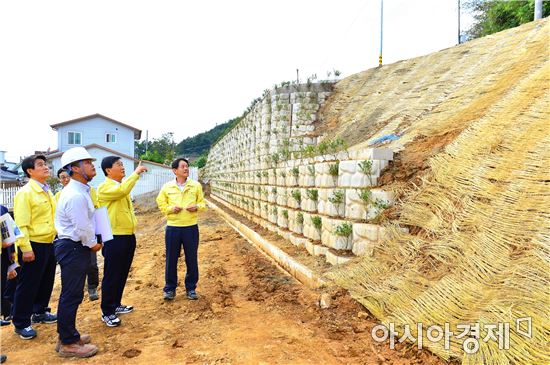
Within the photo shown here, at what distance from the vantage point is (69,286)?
11.7ft

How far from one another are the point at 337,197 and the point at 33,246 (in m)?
3.77

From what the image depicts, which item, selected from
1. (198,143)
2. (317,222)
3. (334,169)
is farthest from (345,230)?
(198,143)

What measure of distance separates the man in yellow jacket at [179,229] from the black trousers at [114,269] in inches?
26.7

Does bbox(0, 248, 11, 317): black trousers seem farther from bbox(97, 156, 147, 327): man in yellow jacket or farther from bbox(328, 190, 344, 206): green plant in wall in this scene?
bbox(328, 190, 344, 206): green plant in wall

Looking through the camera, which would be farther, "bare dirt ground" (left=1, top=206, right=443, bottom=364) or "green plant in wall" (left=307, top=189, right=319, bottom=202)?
"green plant in wall" (left=307, top=189, right=319, bottom=202)

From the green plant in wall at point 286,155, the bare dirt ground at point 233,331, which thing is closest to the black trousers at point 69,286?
the bare dirt ground at point 233,331

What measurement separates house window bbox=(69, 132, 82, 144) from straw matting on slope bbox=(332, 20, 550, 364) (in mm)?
30955

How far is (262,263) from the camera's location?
23.3ft

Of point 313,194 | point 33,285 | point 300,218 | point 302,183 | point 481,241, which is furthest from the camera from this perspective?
point 302,183

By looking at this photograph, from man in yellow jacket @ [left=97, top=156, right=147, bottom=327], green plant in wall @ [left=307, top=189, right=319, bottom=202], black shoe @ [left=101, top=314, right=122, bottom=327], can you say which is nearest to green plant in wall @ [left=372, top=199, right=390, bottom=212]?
green plant in wall @ [left=307, top=189, right=319, bottom=202]

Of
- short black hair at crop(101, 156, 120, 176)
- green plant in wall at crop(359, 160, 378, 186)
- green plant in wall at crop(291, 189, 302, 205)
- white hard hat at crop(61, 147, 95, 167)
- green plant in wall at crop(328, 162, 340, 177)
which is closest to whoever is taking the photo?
white hard hat at crop(61, 147, 95, 167)

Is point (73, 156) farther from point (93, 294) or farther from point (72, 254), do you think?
point (93, 294)

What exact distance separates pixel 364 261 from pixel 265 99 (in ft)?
26.6

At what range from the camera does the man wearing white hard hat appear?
3527mm
